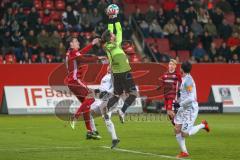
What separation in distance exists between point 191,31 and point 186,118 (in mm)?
22824

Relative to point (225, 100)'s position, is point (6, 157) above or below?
above

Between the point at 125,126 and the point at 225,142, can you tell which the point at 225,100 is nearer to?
the point at 125,126

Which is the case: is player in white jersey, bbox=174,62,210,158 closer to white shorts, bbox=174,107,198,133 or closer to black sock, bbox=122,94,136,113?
white shorts, bbox=174,107,198,133

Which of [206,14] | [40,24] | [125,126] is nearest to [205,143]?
[125,126]

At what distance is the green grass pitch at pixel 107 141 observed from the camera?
16.3 m

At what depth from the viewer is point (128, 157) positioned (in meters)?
15.9

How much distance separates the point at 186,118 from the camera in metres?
16.2

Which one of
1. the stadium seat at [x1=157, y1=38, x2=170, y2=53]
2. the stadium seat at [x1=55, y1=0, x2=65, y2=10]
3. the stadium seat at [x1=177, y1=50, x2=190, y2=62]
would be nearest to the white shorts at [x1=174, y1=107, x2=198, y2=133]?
the stadium seat at [x1=177, y1=50, x2=190, y2=62]

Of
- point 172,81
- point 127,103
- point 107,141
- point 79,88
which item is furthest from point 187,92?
point 127,103

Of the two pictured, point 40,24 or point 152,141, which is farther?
point 40,24

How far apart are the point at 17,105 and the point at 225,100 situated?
9.46m

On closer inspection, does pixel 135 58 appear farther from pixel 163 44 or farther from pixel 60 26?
pixel 60 26

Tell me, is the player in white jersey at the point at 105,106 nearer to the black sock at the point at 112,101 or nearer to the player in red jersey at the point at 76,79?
the black sock at the point at 112,101

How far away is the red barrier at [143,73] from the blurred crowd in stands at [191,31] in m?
2.38
